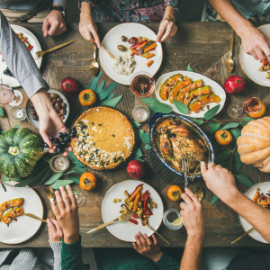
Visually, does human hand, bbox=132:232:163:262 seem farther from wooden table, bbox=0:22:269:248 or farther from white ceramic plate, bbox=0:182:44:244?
white ceramic plate, bbox=0:182:44:244

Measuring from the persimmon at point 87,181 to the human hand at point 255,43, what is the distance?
1.44m

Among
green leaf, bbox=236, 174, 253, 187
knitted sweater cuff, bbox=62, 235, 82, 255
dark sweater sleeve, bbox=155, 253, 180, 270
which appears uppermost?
green leaf, bbox=236, 174, 253, 187

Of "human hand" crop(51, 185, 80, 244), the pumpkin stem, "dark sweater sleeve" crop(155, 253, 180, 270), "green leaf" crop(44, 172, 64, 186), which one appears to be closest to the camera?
"human hand" crop(51, 185, 80, 244)

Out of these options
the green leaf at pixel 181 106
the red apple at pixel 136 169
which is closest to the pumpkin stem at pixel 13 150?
the red apple at pixel 136 169

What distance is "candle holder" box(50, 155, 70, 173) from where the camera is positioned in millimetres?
1409

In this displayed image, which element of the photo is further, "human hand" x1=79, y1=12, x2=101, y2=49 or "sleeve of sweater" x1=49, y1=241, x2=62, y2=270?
"human hand" x1=79, y1=12, x2=101, y2=49

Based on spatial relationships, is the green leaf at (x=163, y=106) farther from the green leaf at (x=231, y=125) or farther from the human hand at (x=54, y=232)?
the human hand at (x=54, y=232)

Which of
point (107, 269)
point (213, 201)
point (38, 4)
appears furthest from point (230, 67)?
point (107, 269)

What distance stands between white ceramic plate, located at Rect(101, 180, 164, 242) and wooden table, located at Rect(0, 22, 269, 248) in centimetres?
Answer: 5

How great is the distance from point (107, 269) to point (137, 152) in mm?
1078

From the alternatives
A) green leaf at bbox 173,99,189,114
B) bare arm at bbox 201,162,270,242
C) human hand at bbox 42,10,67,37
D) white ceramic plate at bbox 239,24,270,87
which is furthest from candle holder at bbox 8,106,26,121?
white ceramic plate at bbox 239,24,270,87

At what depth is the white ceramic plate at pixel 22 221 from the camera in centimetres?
139

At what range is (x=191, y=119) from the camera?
4.79 feet

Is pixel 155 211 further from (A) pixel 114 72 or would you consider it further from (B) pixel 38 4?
(B) pixel 38 4
